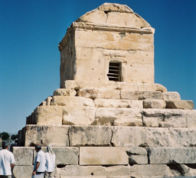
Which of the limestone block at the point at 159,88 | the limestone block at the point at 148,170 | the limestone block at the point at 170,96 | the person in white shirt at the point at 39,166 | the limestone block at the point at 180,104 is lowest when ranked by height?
the limestone block at the point at 148,170

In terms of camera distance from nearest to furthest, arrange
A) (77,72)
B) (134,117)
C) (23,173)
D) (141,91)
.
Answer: (23,173), (134,117), (141,91), (77,72)

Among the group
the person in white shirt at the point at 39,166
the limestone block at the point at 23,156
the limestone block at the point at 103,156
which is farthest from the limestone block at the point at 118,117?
the person in white shirt at the point at 39,166

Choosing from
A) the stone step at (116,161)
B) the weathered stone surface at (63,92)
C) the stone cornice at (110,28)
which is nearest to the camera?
the stone step at (116,161)

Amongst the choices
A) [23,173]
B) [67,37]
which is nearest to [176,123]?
[23,173]

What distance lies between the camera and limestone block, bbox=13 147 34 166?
7.18 meters

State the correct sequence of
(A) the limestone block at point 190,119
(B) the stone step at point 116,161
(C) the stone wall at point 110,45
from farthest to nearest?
(C) the stone wall at point 110,45, (A) the limestone block at point 190,119, (B) the stone step at point 116,161

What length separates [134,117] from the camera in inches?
324

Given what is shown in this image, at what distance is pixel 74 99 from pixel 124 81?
7.52 feet

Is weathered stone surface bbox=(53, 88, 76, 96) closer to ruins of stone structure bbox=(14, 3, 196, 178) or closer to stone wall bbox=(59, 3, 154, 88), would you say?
ruins of stone structure bbox=(14, 3, 196, 178)

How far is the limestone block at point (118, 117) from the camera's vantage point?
8.09m

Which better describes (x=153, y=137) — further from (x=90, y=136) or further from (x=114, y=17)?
(x=114, y=17)

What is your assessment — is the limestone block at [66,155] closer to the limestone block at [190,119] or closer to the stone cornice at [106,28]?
the limestone block at [190,119]

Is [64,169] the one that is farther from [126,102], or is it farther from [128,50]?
[128,50]

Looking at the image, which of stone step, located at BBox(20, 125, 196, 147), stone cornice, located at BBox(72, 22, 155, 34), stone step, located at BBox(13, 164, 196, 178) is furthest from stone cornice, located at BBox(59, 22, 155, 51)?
stone step, located at BBox(13, 164, 196, 178)
